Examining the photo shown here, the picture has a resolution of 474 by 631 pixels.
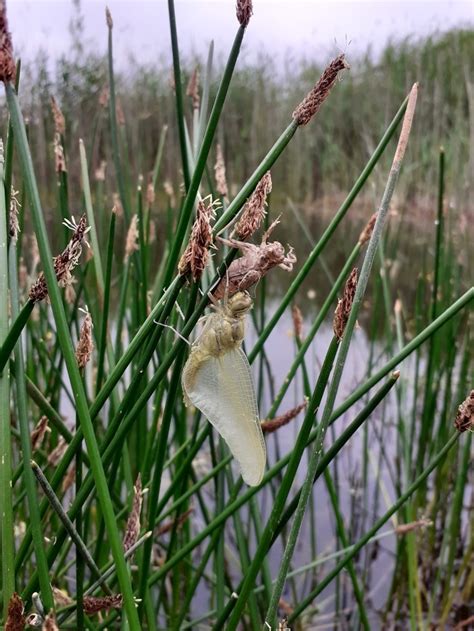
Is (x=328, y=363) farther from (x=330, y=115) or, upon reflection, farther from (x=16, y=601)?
(x=330, y=115)

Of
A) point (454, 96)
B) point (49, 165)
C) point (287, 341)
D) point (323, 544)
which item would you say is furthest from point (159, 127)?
point (323, 544)

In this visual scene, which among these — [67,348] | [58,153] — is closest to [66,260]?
[67,348]

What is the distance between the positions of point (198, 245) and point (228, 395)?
25cm

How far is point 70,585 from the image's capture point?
5.16 ft

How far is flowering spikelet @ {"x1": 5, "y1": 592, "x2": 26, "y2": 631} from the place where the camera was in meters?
0.35

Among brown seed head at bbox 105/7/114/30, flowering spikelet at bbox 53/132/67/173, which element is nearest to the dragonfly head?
flowering spikelet at bbox 53/132/67/173

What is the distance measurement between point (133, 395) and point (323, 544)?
149cm

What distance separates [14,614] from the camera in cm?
35

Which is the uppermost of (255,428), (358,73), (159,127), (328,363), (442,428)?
(358,73)

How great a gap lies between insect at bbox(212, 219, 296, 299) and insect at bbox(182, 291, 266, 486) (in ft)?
0.34

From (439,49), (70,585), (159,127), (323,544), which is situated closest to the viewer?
(70,585)

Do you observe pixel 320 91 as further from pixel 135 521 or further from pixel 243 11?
pixel 135 521

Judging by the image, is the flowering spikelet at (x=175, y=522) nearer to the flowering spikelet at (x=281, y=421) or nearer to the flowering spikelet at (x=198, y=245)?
the flowering spikelet at (x=281, y=421)

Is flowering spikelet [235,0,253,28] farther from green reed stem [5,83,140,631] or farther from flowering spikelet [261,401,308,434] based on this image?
flowering spikelet [261,401,308,434]
